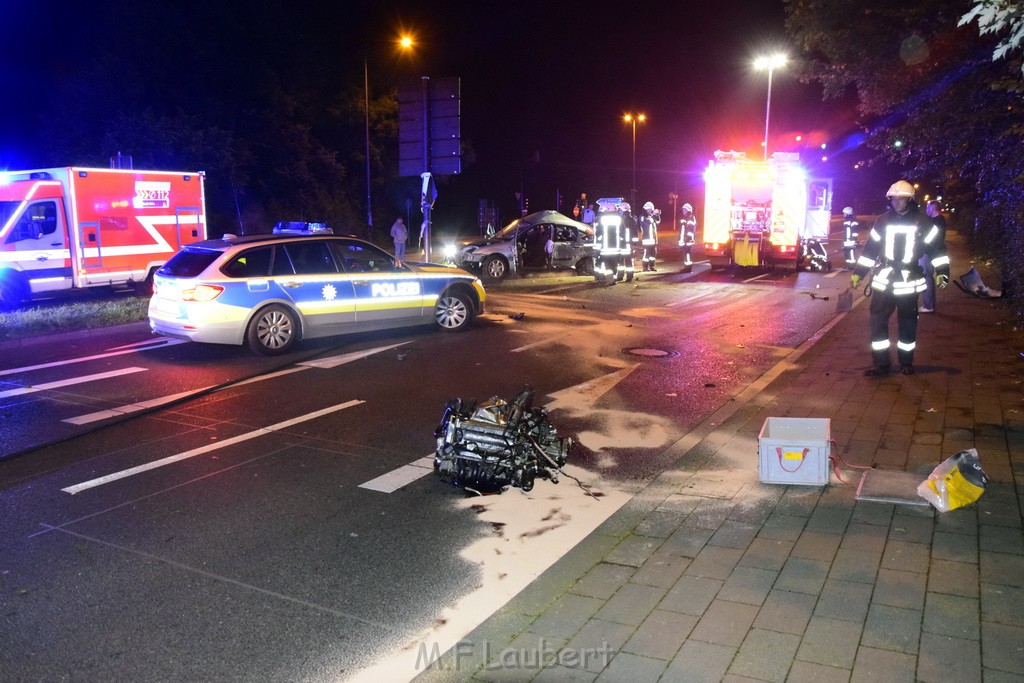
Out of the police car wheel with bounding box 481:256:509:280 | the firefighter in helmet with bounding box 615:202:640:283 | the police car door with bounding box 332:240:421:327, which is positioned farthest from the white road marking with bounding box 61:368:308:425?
the police car wheel with bounding box 481:256:509:280

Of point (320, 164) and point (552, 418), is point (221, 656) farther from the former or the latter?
point (320, 164)

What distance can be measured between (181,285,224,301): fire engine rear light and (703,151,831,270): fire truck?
15.4m

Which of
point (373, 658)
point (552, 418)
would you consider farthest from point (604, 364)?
point (373, 658)

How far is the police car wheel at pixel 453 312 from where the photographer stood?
13.1 m

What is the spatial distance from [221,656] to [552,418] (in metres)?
4.68

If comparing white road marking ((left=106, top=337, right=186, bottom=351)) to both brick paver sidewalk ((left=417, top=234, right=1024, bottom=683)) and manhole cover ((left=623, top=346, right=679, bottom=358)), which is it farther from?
brick paver sidewalk ((left=417, top=234, right=1024, bottom=683))

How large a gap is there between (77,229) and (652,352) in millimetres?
11726

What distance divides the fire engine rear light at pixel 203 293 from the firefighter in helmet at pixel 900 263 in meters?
7.72

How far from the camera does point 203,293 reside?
34.5 ft

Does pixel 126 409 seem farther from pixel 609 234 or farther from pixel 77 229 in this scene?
pixel 609 234

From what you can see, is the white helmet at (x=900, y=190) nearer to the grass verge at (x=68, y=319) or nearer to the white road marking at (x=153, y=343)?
the white road marking at (x=153, y=343)

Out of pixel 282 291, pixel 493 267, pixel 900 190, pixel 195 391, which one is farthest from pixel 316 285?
pixel 493 267

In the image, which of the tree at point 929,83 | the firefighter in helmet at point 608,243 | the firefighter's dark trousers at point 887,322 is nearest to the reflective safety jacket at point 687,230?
the firefighter in helmet at point 608,243

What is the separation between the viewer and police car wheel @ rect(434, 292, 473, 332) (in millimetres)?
13070
